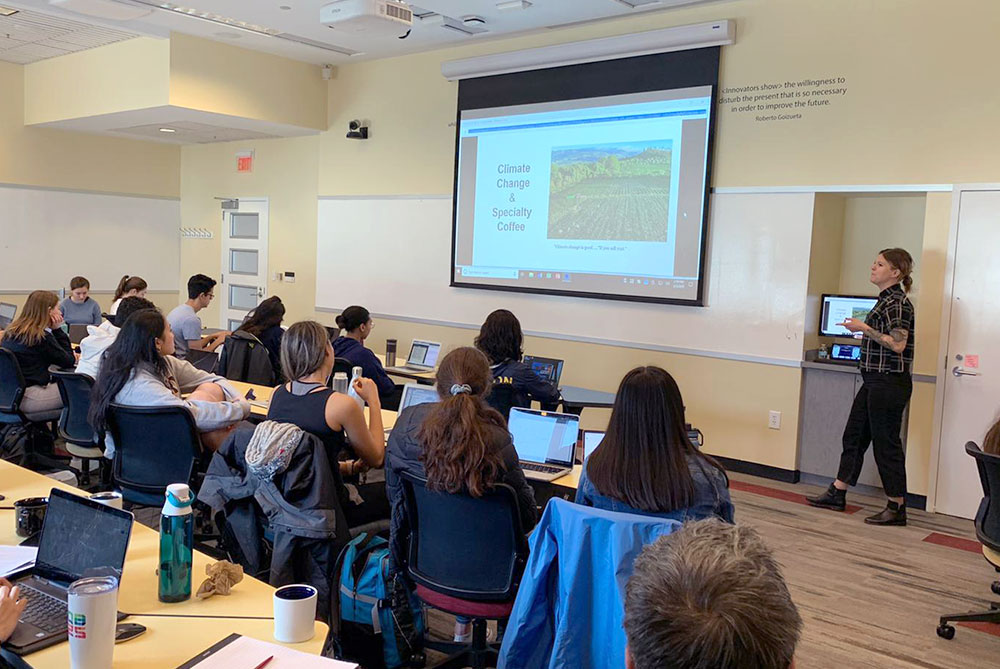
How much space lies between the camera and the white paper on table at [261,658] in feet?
5.24

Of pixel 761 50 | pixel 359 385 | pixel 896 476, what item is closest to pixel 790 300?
pixel 896 476

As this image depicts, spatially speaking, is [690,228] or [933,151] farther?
[690,228]

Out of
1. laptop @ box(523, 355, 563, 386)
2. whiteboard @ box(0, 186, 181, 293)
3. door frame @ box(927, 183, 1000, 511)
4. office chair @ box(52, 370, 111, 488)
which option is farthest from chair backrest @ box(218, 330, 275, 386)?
whiteboard @ box(0, 186, 181, 293)

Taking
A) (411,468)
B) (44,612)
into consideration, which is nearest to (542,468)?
(411,468)

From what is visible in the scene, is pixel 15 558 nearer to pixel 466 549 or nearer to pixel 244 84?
pixel 466 549

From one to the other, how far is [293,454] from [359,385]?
0.92 m

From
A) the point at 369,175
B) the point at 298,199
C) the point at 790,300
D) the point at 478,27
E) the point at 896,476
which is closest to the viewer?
the point at 896,476

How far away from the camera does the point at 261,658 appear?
1621 millimetres

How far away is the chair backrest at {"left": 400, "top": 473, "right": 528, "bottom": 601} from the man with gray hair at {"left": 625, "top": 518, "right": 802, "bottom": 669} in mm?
1444

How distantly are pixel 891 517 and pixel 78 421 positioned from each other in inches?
185

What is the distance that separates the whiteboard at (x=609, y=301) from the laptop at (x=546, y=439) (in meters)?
3.03

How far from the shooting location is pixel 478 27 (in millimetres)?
7152

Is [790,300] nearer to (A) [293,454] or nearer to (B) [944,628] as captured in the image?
(B) [944,628]

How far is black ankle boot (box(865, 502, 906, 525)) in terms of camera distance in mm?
5027
